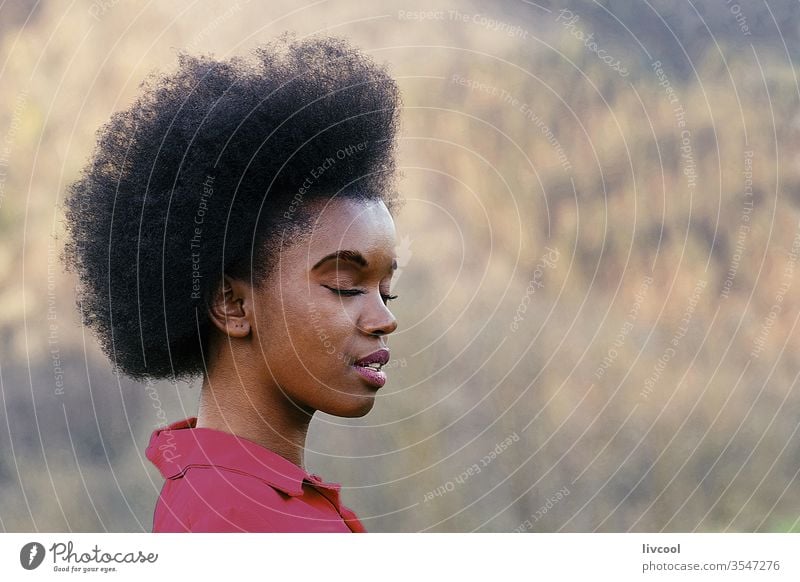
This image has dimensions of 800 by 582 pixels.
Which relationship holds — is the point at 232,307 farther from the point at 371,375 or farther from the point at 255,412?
the point at 371,375

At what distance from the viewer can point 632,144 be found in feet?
14.6

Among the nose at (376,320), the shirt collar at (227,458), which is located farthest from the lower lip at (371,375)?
the shirt collar at (227,458)

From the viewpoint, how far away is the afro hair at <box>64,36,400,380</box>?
2.94m

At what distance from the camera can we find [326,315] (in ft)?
9.35

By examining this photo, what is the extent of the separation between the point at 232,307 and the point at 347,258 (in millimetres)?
348

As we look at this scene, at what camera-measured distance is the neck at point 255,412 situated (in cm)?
292

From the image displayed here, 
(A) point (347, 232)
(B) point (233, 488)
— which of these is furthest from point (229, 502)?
(A) point (347, 232)

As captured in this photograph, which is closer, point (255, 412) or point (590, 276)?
point (255, 412)

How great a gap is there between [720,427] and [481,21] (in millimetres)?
1953

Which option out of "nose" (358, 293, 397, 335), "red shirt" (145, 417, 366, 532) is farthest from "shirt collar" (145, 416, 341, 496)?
"nose" (358, 293, 397, 335)

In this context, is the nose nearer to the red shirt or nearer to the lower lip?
the lower lip

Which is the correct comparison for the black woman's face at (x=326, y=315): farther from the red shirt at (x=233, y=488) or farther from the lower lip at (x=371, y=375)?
the red shirt at (x=233, y=488)

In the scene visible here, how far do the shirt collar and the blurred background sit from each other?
134 cm
